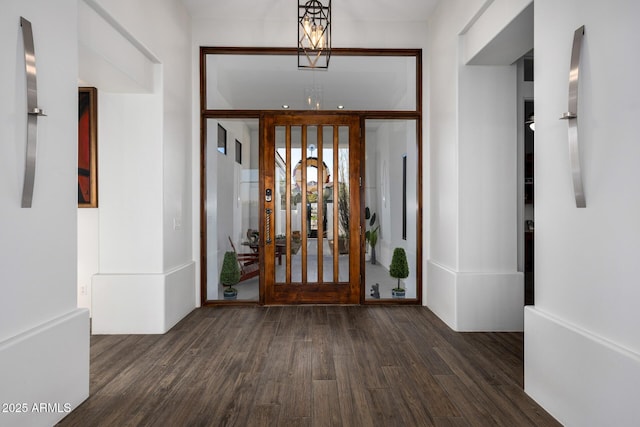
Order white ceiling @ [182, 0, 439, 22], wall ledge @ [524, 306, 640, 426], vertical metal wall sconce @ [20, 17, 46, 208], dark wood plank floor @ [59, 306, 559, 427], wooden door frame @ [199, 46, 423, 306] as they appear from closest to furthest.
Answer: wall ledge @ [524, 306, 640, 426]
vertical metal wall sconce @ [20, 17, 46, 208]
dark wood plank floor @ [59, 306, 559, 427]
white ceiling @ [182, 0, 439, 22]
wooden door frame @ [199, 46, 423, 306]

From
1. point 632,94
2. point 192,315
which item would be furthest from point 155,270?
point 632,94

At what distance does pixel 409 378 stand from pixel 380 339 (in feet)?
2.60

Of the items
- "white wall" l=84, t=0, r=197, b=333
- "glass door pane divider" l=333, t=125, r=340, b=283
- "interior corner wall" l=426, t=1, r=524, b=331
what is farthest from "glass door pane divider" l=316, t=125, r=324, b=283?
"white wall" l=84, t=0, r=197, b=333

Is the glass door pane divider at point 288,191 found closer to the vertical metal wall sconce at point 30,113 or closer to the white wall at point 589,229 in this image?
the white wall at point 589,229

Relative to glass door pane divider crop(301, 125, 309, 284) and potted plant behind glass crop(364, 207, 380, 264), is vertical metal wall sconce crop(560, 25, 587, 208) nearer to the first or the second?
potted plant behind glass crop(364, 207, 380, 264)

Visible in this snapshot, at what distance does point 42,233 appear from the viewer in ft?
6.42

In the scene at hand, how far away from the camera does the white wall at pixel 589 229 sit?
1624 mm

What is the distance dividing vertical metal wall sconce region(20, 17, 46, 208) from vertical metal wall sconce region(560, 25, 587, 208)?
2598 mm

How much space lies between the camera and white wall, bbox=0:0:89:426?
1735mm

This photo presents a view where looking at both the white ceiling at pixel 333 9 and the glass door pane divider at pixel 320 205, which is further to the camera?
the glass door pane divider at pixel 320 205

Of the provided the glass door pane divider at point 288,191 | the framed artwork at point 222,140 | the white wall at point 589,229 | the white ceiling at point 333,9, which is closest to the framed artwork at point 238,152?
the framed artwork at point 222,140

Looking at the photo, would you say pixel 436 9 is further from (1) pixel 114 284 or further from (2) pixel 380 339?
(1) pixel 114 284

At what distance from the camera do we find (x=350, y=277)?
180 inches

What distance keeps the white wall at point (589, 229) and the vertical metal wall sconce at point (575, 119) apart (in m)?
0.03
